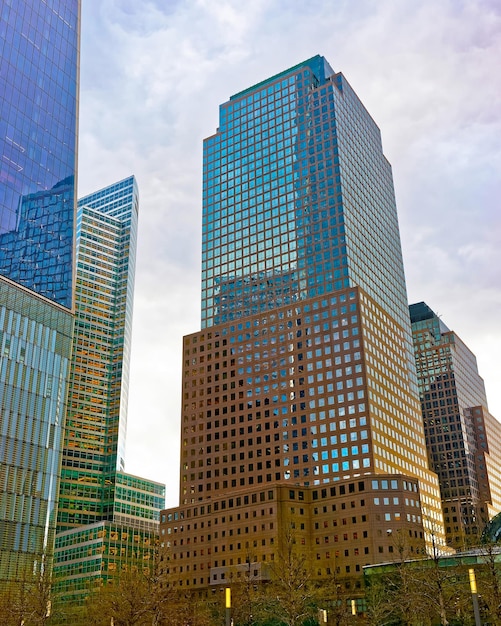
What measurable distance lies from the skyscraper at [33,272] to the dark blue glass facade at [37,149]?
0.19 meters

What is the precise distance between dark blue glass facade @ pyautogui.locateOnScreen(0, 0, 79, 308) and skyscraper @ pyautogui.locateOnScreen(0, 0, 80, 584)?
0.64 ft

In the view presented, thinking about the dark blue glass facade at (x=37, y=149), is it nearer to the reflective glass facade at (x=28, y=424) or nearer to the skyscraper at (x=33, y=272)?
the skyscraper at (x=33, y=272)

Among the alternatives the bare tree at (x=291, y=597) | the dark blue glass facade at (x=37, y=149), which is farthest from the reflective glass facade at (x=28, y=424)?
the bare tree at (x=291, y=597)

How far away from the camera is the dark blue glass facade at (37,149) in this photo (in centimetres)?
12669

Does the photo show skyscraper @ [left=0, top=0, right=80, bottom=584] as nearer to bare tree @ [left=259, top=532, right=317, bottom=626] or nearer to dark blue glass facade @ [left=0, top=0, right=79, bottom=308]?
dark blue glass facade @ [left=0, top=0, right=79, bottom=308]

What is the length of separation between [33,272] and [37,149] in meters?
25.0

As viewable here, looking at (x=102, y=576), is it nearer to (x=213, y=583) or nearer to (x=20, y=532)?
(x=213, y=583)

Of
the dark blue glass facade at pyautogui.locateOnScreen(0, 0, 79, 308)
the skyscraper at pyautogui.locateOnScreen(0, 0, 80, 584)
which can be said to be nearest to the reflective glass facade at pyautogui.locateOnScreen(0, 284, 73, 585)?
the skyscraper at pyautogui.locateOnScreen(0, 0, 80, 584)

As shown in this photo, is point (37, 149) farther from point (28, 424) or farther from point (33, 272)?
point (28, 424)

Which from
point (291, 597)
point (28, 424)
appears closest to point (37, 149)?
point (28, 424)

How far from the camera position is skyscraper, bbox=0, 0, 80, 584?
387 feet

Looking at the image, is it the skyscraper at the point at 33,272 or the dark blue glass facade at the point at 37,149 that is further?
the dark blue glass facade at the point at 37,149

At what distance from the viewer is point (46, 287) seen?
131m

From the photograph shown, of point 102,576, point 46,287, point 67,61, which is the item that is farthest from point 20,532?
point 67,61
